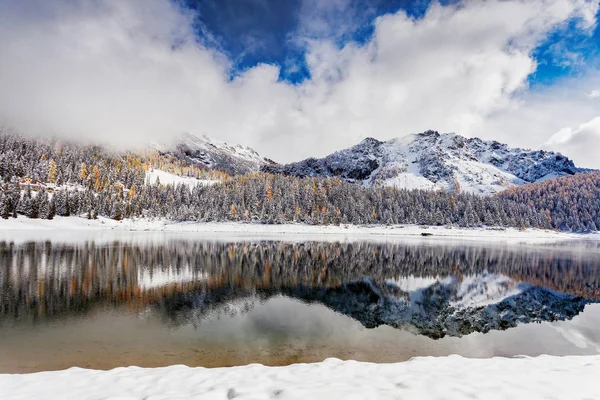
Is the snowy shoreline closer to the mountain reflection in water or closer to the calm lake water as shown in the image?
the mountain reflection in water

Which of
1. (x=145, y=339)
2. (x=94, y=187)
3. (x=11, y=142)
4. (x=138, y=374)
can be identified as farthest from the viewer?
(x=11, y=142)

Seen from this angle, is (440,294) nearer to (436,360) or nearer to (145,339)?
(436,360)

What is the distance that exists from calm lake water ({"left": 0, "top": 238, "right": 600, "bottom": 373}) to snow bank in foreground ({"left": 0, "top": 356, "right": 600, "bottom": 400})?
9.00 ft

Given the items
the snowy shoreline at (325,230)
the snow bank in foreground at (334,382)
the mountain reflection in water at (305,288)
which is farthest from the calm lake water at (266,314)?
the snowy shoreline at (325,230)

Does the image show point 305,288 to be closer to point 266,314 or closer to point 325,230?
point 266,314

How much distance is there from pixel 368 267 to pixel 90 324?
99.2 feet

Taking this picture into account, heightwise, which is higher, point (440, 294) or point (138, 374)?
point (138, 374)

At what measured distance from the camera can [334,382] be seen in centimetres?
805

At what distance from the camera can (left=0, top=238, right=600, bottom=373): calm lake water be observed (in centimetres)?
1286

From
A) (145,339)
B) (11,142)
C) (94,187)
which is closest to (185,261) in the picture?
(145,339)

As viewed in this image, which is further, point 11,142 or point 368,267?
point 11,142

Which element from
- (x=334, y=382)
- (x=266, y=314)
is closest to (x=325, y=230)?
(x=266, y=314)

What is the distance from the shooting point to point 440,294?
83.8 feet

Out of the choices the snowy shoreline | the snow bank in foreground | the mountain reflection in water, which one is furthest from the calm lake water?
the snowy shoreline
